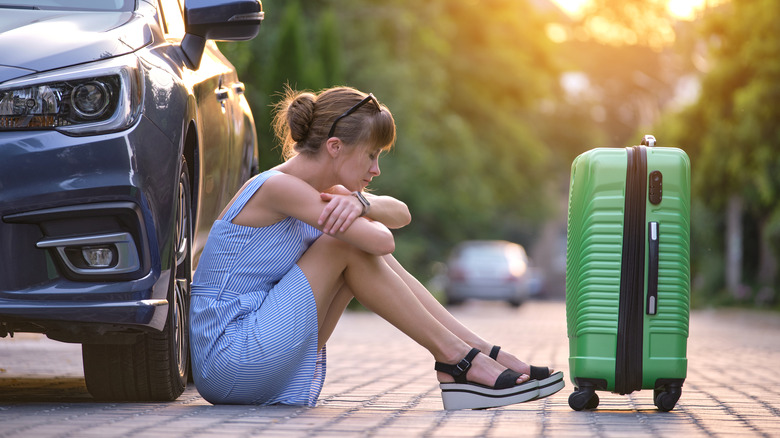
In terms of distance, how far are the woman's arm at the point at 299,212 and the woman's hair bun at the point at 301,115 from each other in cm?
20

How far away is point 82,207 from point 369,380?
249cm

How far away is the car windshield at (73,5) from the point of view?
4.29 metres

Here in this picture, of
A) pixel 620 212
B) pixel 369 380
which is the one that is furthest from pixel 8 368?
pixel 620 212

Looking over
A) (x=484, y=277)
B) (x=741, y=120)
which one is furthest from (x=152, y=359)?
(x=484, y=277)

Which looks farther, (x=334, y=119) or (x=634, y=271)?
(x=334, y=119)

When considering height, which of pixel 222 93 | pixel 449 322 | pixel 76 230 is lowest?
pixel 449 322

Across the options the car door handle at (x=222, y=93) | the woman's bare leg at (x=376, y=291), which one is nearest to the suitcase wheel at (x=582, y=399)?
the woman's bare leg at (x=376, y=291)

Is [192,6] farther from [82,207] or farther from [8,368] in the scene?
[8,368]

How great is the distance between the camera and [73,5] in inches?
171

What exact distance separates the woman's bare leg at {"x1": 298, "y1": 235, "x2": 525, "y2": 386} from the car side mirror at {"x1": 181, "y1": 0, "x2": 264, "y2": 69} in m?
0.95

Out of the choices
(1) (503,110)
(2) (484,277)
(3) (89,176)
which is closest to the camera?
(3) (89,176)

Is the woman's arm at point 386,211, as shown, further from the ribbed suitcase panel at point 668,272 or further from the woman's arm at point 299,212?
the ribbed suitcase panel at point 668,272

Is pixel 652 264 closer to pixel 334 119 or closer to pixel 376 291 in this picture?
pixel 376 291

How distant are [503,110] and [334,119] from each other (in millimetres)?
28927
